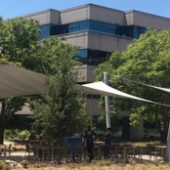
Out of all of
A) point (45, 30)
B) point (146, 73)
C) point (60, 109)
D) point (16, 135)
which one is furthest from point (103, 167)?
point (45, 30)

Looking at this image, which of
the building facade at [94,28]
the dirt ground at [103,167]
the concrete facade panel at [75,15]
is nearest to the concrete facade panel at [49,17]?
the building facade at [94,28]

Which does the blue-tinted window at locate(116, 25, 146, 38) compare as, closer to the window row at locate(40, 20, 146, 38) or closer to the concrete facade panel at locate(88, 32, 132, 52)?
the window row at locate(40, 20, 146, 38)

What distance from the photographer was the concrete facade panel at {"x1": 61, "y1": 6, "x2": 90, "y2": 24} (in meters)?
57.8

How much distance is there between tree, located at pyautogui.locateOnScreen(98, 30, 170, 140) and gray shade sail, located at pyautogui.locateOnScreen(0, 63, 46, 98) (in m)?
11.7

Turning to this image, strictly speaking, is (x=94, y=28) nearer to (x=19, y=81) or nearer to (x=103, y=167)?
(x=19, y=81)

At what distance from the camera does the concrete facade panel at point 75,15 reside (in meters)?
57.8

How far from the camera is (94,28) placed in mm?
58219

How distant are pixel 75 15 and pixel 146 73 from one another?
23184mm

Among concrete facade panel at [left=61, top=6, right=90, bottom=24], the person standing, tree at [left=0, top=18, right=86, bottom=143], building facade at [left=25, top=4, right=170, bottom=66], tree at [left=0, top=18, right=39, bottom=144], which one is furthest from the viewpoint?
concrete facade panel at [left=61, top=6, right=90, bottom=24]

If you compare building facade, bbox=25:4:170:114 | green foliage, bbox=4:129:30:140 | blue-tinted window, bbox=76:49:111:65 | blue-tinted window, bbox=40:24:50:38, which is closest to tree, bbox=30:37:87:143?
green foliage, bbox=4:129:30:140

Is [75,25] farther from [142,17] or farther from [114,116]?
[114,116]

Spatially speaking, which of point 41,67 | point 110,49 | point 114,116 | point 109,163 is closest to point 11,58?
point 41,67

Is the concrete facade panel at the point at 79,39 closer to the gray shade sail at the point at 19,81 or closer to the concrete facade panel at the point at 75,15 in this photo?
the concrete facade panel at the point at 75,15

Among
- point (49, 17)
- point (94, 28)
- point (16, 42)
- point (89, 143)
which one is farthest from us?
point (49, 17)
